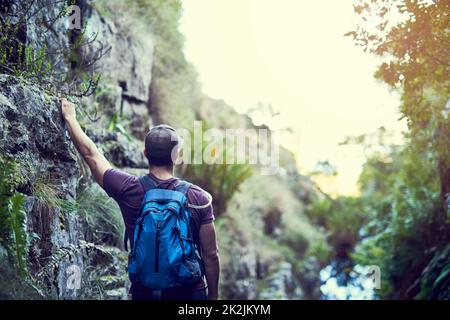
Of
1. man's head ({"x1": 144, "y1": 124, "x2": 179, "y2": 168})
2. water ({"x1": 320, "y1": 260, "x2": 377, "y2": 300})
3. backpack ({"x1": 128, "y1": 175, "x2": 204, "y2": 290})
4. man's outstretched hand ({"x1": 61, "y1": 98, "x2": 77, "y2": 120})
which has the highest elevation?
man's outstretched hand ({"x1": 61, "y1": 98, "x2": 77, "y2": 120})

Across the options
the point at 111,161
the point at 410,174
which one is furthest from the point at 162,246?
the point at 410,174

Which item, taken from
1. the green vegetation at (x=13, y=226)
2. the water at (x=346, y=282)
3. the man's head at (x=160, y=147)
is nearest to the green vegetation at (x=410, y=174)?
the water at (x=346, y=282)

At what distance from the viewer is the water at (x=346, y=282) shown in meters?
9.43

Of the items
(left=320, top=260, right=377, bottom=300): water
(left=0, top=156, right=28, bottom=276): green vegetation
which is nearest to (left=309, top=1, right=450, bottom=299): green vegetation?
(left=320, top=260, right=377, bottom=300): water

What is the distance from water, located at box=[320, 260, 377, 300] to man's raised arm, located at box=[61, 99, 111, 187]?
21.3 ft

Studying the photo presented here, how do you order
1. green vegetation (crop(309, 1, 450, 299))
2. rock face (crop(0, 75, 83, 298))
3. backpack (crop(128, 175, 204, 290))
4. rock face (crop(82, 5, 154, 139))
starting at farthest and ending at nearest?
1. rock face (crop(82, 5, 154, 139))
2. green vegetation (crop(309, 1, 450, 299))
3. rock face (crop(0, 75, 83, 298))
4. backpack (crop(128, 175, 204, 290))

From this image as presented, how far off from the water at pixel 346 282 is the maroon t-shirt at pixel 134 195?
646 centimetres

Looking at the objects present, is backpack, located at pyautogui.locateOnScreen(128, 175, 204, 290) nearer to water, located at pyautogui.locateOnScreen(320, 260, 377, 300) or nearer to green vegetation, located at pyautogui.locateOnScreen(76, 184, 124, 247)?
green vegetation, located at pyautogui.locateOnScreen(76, 184, 124, 247)

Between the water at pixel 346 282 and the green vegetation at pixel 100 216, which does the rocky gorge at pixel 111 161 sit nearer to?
the green vegetation at pixel 100 216

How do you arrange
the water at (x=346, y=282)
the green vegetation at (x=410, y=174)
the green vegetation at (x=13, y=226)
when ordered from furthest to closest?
1. the water at (x=346, y=282)
2. the green vegetation at (x=410, y=174)
3. the green vegetation at (x=13, y=226)

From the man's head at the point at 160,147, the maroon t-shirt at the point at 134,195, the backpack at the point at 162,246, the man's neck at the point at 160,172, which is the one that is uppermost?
the man's head at the point at 160,147

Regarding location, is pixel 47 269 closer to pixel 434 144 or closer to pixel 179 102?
pixel 434 144

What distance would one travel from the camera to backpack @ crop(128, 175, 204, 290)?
108 inches

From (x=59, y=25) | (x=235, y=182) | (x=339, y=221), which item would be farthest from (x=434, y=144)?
(x=339, y=221)
